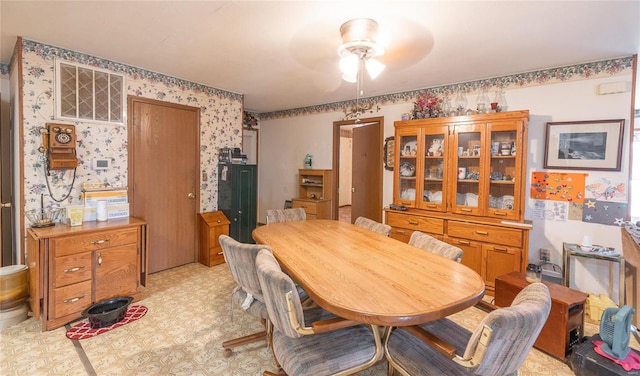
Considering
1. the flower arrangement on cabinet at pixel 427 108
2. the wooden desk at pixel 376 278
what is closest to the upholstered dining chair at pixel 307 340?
the wooden desk at pixel 376 278

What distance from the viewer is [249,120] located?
604 centimetres

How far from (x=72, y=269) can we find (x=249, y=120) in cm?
418

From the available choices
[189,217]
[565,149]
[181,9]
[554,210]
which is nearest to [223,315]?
[189,217]

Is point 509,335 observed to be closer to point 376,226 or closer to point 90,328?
point 376,226

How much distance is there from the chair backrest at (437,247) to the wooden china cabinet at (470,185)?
1267mm

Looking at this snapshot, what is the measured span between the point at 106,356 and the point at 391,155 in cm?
389

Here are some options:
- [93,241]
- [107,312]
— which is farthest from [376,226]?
[93,241]

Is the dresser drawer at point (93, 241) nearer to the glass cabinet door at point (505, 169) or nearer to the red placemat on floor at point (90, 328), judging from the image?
the red placemat on floor at point (90, 328)

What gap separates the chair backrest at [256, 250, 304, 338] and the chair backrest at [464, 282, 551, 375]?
2.49 feet

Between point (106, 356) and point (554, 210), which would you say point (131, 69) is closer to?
point (106, 356)

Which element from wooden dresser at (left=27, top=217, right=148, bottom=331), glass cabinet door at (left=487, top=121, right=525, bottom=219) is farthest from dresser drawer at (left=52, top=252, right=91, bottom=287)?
glass cabinet door at (left=487, top=121, right=525, bottom=219)

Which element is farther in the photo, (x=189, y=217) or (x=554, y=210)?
(x=189, y=217)

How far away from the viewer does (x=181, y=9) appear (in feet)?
6.93

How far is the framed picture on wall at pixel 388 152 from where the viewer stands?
4.40 metres
